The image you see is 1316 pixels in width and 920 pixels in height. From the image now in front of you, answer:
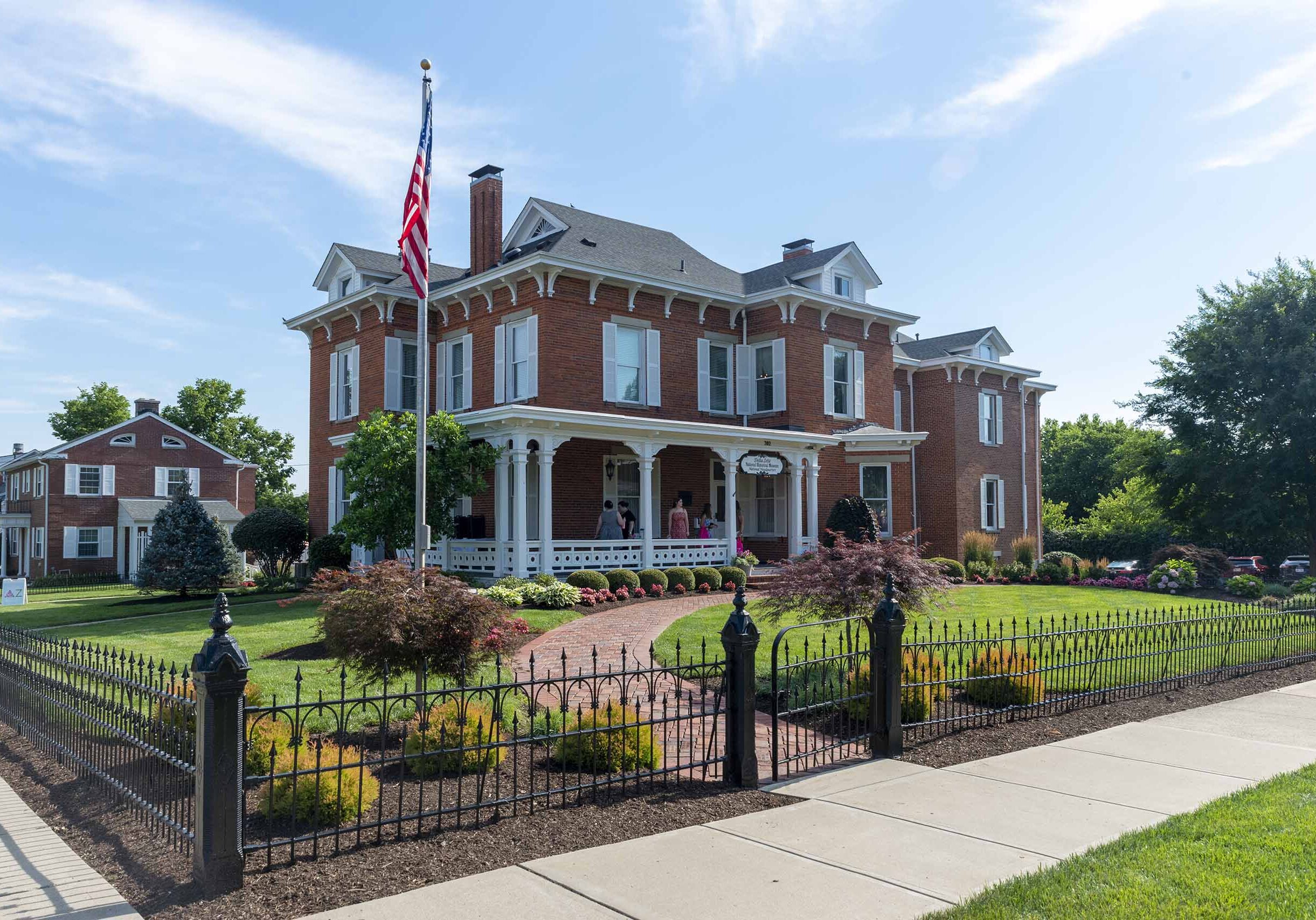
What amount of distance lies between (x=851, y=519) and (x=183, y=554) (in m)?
16.3

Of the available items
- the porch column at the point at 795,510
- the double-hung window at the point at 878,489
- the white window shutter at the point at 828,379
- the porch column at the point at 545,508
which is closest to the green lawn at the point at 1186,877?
the porch column at the point at 545,508

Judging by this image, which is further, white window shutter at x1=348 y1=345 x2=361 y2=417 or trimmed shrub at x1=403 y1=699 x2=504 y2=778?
white window shutter at x1=348 y1=345 x2=361 y2=417

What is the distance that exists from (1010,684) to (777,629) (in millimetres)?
5371

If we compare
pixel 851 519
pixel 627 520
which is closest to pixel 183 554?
pixel 627 520

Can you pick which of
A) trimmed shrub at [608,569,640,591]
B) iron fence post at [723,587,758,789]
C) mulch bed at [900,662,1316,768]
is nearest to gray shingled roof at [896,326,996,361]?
trimmed shrub at [608,569,640,591]

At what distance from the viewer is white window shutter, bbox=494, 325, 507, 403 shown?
25.1 metres

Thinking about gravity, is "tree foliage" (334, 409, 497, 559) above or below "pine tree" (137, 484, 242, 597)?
above

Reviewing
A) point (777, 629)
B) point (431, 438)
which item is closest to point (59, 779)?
point (777, 629)

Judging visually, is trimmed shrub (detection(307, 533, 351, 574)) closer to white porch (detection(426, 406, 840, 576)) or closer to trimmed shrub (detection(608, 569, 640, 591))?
white porch (detection(426, 406, 840, 576))

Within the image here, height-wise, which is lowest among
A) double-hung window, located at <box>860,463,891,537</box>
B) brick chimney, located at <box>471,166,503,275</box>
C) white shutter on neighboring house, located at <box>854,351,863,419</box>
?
double-hung window, located at <box>860,463,891,537</box>

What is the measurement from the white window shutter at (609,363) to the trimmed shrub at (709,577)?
5.18m

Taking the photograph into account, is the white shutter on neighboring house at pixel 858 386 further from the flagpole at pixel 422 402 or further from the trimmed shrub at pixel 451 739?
the trimmed shrub at pixel 451 739

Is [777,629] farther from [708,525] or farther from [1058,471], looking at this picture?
[1058,471]

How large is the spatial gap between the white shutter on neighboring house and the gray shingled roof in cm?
535
